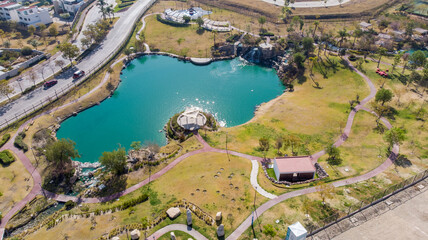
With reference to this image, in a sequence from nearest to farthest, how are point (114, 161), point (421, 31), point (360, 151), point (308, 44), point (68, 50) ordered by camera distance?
point (114, 161) < point (360, 151) < point (68, 50) < point (308, 44) < point (421, 31)

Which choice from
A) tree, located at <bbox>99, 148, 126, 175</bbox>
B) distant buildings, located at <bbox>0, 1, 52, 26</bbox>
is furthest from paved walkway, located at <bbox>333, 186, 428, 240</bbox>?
distant buildings, located at <bbox>0, 1, 52, 26</bbox>

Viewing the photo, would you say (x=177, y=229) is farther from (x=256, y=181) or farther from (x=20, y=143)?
(x=20, y=143)

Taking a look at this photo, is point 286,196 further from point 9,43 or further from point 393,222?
point 9,43

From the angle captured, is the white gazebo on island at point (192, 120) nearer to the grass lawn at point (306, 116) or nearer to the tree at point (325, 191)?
the grass lawn at point (306, 116)

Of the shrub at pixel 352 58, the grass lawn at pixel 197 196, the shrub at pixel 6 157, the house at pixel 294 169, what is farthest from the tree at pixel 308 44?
the shrub at pixel 6 157

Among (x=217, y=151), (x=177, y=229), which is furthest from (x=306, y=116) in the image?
(x=177, y=229)

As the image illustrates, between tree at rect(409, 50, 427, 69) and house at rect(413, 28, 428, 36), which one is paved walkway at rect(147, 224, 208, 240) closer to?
tree at rect(409, 50, 427, 69)

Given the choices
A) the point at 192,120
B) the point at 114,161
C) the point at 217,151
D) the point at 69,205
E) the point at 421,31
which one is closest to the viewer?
the point at 69,205
